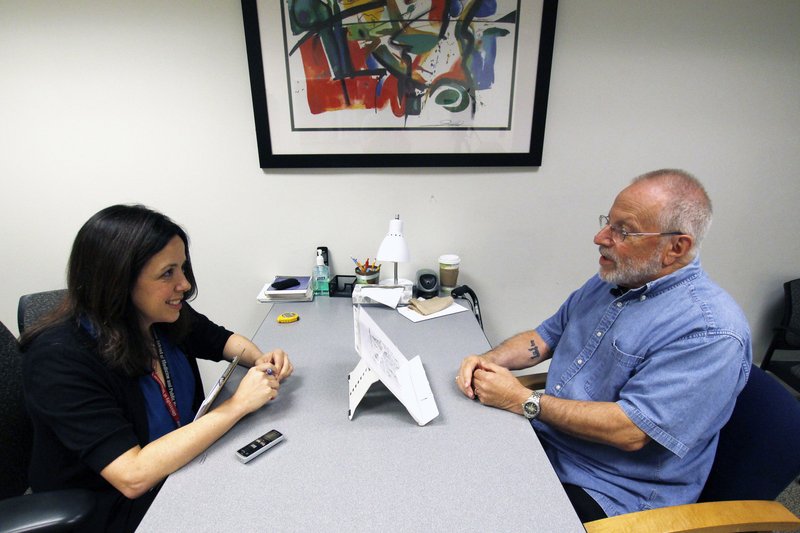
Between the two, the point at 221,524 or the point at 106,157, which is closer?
the point at 221,524

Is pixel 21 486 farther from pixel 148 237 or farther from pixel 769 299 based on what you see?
pixel 769 299

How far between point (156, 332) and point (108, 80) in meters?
1.20

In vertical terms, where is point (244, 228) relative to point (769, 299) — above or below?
above

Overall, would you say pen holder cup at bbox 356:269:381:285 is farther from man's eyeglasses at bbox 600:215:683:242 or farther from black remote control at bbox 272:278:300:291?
man's eyeglasses at bbox 600:215:683:242

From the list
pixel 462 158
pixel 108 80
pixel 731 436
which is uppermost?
pixel 108 80

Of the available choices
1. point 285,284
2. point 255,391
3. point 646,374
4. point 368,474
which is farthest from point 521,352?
point 285,284

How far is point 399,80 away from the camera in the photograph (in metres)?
1.71

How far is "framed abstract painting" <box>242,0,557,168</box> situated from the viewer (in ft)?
5.36

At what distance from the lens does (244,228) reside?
1931 mm

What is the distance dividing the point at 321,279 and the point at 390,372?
897 mm

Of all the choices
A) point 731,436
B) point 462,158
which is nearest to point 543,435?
point 731,436

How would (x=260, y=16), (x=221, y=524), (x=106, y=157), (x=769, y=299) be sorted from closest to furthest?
(x=221, y=524) → (x=260, y=16) → (x=106, y=157) → (x=769, y=299)

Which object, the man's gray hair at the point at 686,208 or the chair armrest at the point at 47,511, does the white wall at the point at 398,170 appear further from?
the chair armrest at the point at 47,511

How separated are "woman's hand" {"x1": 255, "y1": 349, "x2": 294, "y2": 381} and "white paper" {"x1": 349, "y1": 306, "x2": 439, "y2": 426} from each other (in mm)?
201
